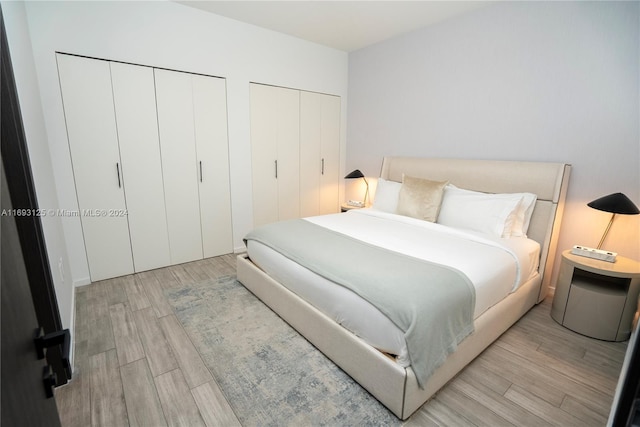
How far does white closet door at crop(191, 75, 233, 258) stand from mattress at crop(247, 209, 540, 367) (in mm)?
1052

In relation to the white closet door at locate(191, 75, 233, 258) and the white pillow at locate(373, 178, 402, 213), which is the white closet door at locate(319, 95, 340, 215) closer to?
the white pillow at locate(373, 178, 402, 213)

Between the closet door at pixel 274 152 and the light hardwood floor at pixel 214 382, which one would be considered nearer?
the light hardwood floor at pixel 214 382

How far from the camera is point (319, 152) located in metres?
4.34

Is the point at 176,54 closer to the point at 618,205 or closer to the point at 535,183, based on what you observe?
the point at 535,183

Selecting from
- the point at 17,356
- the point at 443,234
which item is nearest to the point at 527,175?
the point at 443,234

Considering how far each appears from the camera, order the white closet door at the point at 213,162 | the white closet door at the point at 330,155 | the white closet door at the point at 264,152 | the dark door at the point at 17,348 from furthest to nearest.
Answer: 1. the white closet door at the point at 330,155
2. the white closet door at the point at 264,152
3. the white closet door at the point at 213,162
4. the dark door at the point at 17,348

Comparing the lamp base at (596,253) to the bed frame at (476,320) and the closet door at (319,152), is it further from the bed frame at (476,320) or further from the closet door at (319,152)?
the closet door at (319,152)

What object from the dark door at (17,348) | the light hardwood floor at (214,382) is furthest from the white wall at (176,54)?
the dark door at (17,348)

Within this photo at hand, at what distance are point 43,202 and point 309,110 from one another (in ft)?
9.94

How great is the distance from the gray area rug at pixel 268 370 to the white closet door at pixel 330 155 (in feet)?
7.58

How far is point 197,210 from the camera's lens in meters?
3.39

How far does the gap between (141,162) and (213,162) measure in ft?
2.31

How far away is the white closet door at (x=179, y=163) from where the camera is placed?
3027mm

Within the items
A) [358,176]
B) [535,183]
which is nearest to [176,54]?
[358,176]
